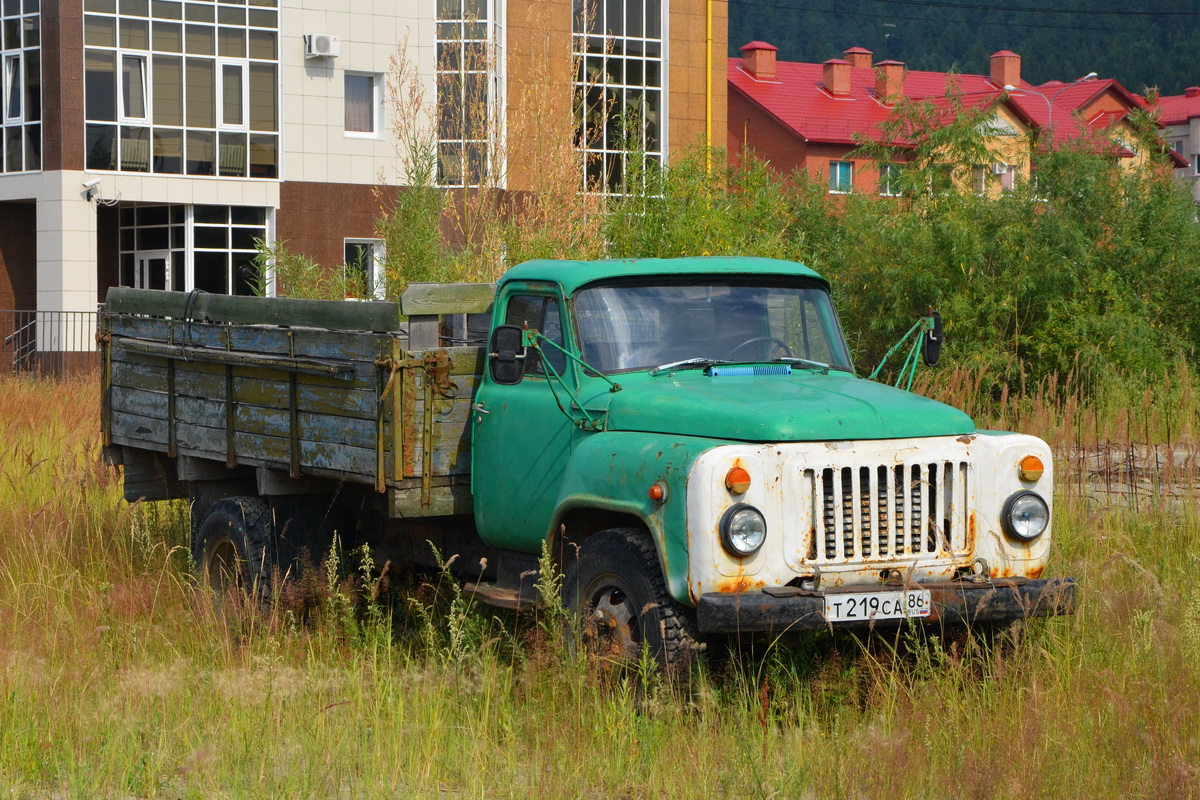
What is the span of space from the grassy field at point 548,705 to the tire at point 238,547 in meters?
0.21

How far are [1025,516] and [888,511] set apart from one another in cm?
72

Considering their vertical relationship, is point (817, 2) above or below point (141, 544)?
above

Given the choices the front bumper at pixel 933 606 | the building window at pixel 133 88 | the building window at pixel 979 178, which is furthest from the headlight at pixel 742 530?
the building window at pixel 133 88

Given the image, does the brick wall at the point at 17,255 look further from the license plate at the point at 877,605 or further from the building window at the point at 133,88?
the license plate at the point at 877,605

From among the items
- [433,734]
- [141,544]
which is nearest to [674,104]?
[141,544]

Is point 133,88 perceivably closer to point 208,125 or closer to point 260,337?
point 208,125

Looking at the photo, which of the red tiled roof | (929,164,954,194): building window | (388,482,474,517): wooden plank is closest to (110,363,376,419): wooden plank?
(388,482,474,517): wooden plank

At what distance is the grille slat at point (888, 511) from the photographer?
6.15 metres

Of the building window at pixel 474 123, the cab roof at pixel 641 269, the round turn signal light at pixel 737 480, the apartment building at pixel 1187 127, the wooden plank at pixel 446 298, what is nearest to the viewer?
the round turn signal light at pixel 737 480

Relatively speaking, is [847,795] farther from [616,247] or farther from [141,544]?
[616,247]

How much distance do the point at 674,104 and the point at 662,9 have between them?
212cm

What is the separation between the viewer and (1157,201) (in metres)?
16.1

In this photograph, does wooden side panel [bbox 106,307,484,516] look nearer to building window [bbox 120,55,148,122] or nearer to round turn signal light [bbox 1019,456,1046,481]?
round turn signal light [bbox 1019,456,1046,481]

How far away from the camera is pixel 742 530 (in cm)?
600
